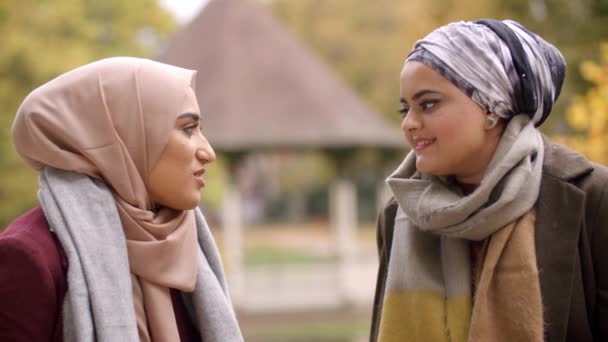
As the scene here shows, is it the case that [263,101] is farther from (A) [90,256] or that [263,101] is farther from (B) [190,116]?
(A) [90,256]

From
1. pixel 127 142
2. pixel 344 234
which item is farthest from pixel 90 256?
pixel 344 234

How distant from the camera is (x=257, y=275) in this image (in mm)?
15898

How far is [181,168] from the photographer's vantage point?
116 inches

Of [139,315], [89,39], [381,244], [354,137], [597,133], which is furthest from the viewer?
[354,137]

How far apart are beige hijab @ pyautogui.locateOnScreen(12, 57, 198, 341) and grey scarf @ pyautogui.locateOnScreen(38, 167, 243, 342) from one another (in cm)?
5

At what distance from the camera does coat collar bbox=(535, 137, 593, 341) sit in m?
2.83

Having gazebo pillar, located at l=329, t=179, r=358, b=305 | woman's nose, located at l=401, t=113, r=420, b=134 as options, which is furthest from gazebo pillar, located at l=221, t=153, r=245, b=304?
woman's nose, located at l=401, t=113, r=420, b=134

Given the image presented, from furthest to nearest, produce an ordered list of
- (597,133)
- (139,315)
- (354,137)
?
(354,137)
(597,133)
(139,315)

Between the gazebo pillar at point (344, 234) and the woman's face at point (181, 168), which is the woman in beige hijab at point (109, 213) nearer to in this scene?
the woman's face at point (181, 168)

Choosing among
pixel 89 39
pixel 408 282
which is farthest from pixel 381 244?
pixel 89 39

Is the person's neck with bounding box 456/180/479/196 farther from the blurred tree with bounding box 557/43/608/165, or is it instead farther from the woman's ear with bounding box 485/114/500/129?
the blurred tree with bounding box 557/43/608/165

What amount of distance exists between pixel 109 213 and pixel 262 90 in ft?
44.7

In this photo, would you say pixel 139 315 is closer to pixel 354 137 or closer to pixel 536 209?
pixel 536 209

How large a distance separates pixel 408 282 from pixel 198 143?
73cm
